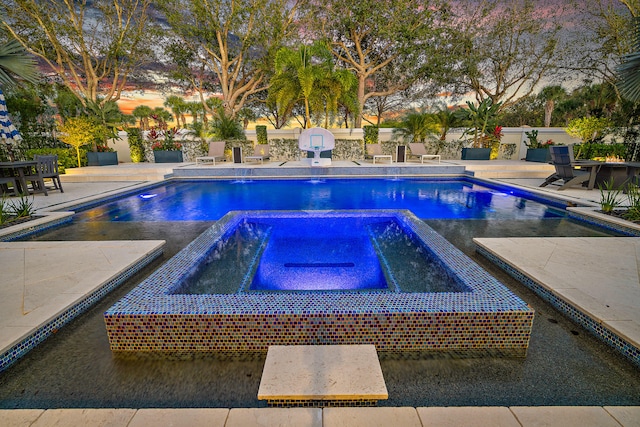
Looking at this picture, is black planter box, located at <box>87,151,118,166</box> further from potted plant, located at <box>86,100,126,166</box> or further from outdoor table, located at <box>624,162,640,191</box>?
outdoor table, located at <box>624,162,640,191</box>

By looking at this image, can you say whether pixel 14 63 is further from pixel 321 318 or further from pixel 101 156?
pixel 321 318

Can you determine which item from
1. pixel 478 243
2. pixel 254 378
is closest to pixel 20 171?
pixel 254 378

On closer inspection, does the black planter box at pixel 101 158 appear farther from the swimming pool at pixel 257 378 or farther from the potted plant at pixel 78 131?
the swimming pool at pixel 257 378

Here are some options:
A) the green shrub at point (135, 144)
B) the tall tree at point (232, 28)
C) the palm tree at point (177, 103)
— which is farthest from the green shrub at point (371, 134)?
the palm tree at point (177, 103)

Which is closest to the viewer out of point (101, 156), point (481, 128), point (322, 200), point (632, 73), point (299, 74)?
point (632, 73)

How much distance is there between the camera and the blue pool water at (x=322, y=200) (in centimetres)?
615

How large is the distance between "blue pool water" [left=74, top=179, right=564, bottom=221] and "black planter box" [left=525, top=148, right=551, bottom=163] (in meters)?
4.64

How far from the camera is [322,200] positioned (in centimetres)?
765

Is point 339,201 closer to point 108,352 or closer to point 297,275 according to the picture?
point 297,275

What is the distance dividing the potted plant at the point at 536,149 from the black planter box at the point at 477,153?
1707mm

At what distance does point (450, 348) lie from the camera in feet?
7.06

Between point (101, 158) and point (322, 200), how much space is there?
11.3 metres

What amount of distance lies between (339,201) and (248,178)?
16.2 ft

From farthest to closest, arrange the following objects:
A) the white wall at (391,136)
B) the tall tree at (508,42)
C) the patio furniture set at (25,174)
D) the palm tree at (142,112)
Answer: the palm tree at (142,112)
the tall tree at (508,42)
the white wall at (391,136)
the patio furniture set at (25,174)
